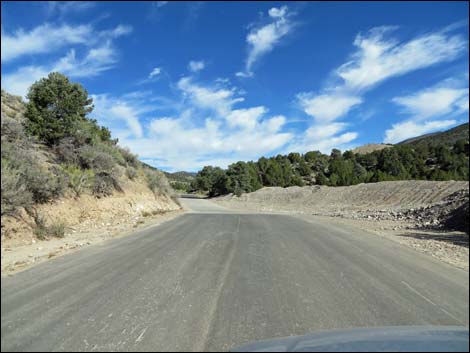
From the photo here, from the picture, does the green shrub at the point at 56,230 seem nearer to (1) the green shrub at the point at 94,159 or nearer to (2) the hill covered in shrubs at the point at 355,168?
(1) the green shrub at the point at 94,159

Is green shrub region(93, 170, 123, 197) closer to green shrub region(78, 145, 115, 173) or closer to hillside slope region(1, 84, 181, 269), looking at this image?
hillside slope region(1, 84, 181, 269)

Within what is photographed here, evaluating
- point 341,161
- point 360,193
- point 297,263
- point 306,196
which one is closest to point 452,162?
point 360,193

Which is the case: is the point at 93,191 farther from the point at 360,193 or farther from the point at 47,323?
the point at 360,193

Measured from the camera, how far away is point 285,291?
5.03 metres

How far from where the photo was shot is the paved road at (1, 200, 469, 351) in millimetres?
3290

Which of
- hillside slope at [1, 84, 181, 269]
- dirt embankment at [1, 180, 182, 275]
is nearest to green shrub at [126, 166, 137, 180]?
hillside slope at [1, 84, 181, 269]

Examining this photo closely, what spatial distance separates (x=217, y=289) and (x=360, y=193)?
127ft

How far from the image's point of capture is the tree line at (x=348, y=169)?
133 ft

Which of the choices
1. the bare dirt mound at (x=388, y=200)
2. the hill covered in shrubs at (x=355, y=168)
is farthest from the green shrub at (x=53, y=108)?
the hill covered in shrubs at (x=355, y=168)

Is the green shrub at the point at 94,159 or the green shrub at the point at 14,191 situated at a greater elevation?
the green shrub at the point at 94,159

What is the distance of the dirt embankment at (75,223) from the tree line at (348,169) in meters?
36.1

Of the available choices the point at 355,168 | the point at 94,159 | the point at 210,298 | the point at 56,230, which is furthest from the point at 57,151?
the point at 355,168

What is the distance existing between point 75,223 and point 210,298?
30.0 feet

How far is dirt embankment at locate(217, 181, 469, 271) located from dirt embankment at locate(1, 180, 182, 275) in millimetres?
7841
